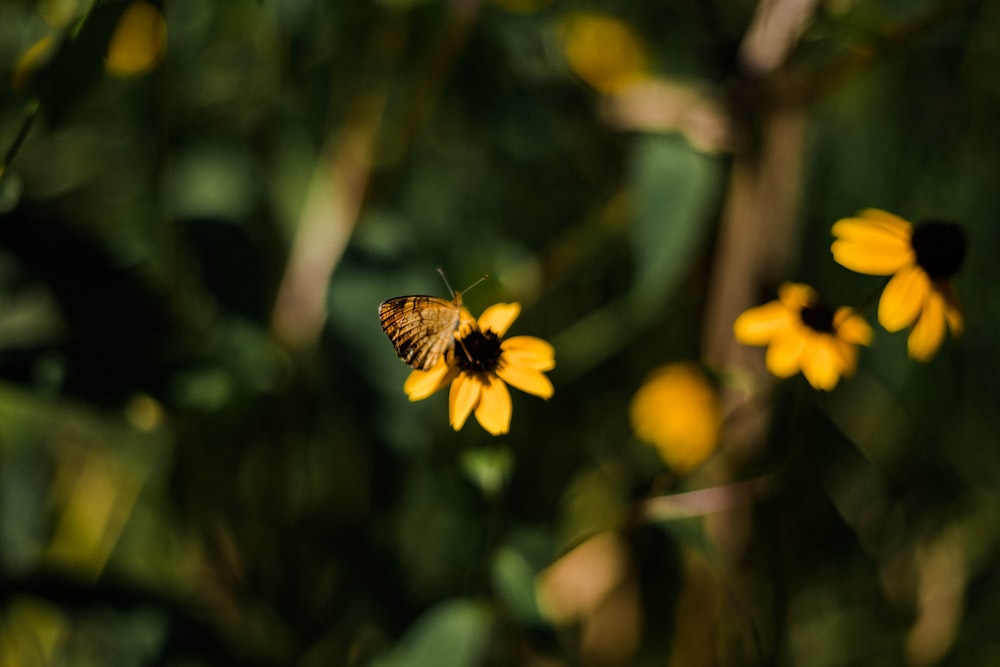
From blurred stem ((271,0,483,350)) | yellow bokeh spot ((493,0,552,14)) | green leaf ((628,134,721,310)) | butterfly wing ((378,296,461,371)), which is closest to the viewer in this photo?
butterfly wing ((378,296,461,371))

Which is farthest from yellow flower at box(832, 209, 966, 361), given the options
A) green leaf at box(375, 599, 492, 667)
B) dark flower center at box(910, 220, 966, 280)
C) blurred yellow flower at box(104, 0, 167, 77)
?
blurred yellow flower at box(104, 0, 167, 77)

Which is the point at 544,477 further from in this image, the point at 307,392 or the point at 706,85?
the point at 706,85

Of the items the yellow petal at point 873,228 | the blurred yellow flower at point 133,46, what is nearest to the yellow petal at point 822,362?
the yellow petal at point 873,228

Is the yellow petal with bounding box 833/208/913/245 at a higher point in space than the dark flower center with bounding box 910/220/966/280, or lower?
higher

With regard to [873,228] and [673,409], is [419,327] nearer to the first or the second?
[873,228]

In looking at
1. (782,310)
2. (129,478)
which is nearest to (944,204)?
(782,310)

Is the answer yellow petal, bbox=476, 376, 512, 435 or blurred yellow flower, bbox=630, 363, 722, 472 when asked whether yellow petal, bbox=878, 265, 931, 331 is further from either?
blurred yellow flower, bbox=630, 363, 722, 472
